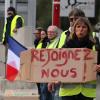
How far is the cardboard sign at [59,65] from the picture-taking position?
728cm

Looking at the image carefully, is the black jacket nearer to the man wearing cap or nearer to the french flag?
the french flag

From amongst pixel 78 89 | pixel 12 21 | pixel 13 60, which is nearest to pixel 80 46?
pixel 78 89

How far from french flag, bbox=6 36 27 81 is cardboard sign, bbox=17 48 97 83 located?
13.3ft

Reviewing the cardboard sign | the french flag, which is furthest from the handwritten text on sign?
the french flag

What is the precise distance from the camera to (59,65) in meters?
7.39

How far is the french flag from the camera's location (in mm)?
11703

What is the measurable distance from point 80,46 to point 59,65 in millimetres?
336

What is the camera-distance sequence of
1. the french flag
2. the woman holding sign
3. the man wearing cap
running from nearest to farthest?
the woman holding sign
the french flag
the man wearing cap

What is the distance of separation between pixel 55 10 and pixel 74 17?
4.84m

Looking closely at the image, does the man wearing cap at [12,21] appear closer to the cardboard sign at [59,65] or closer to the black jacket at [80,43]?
the cardboard sign at [59,65]

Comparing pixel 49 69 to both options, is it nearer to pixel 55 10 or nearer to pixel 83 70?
pixel 83 70

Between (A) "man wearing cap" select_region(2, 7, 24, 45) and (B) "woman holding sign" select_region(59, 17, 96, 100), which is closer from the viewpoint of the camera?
(B) "woman holding sign" select_region(59, 17, 96, 100)

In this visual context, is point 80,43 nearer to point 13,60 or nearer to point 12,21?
point 13,60

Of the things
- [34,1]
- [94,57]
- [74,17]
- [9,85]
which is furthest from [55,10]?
[34,1]
